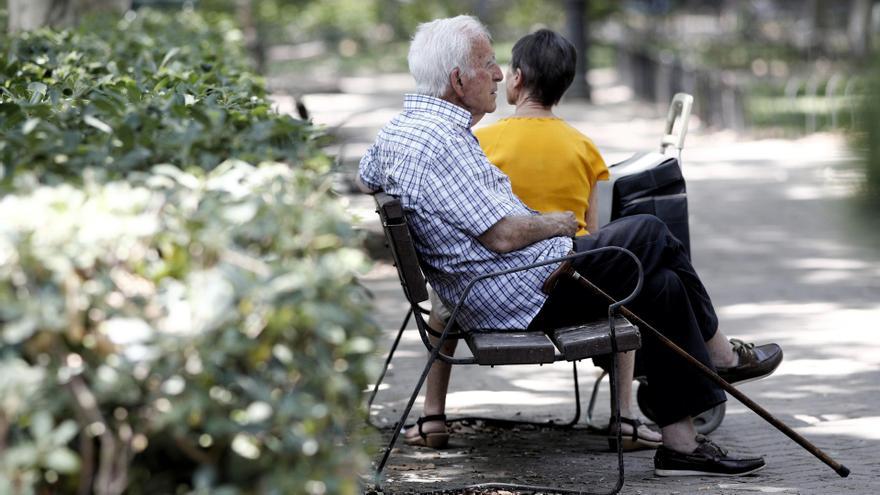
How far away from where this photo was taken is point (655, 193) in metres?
5.57

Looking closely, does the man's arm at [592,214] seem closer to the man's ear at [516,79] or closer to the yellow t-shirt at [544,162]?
the yellow t-shirt at [544,162]

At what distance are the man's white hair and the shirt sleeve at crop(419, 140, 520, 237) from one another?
0.35m

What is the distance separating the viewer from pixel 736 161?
16.3 meters

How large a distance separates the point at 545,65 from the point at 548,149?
323mm

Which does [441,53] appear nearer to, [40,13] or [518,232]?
[518,232]

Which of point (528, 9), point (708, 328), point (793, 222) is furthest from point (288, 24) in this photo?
point (708, 328)

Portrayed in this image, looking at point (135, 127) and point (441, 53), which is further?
point (441, 53)

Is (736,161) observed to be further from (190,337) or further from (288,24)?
(288,24)

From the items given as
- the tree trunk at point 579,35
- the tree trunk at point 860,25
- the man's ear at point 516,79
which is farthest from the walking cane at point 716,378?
the tree trunk at point 860,25

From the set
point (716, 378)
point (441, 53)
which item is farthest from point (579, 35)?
point (716, 378)

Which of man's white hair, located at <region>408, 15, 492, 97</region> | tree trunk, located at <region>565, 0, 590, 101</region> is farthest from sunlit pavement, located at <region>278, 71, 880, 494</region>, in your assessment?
tree trunk, located at <region>565, 0, 590, 101</region>

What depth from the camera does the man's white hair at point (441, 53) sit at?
4.94 m

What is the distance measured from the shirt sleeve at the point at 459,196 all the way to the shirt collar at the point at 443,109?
0.55ft

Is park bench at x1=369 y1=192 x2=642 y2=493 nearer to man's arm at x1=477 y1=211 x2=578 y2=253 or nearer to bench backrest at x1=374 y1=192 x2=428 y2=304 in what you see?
bench backrest at x1=374 y1=192 x2=428 y2=304
